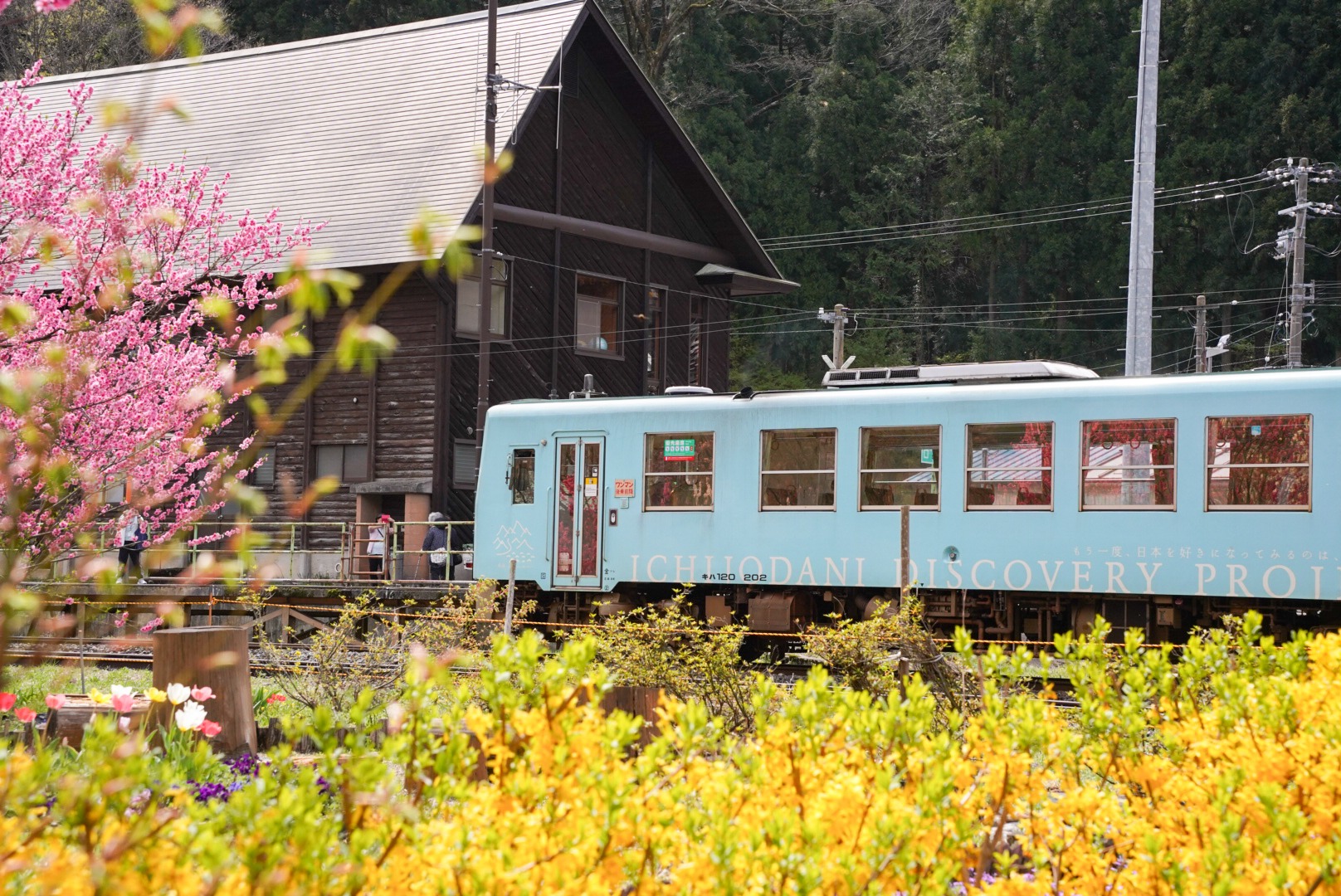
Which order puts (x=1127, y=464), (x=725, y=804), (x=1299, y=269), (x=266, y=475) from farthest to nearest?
(x=1299, y=269) → (x=266, y=475) → (x=1127, y=464) → (x=725, y=804)

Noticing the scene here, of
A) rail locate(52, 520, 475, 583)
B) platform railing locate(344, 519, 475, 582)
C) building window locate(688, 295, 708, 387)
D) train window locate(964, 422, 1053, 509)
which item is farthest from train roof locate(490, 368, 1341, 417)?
building window locate(688, 295, 708, 387)

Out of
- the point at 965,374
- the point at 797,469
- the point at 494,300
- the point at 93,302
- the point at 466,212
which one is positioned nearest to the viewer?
the point at 93,302

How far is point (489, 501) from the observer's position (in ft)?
66.7

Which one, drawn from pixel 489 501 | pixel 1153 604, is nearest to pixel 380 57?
pixel 489 501

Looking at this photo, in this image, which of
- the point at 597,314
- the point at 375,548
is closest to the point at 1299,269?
the point at 597,314

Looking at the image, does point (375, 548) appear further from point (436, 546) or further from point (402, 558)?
point (436, 546)

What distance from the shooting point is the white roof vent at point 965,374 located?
16.6m

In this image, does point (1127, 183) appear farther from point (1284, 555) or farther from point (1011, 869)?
point (1011, 869)

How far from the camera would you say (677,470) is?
61.3 ft

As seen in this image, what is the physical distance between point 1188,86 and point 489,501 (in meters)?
33.6

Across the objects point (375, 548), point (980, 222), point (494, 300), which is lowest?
point (375, 548)

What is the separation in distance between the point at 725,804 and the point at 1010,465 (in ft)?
42.6

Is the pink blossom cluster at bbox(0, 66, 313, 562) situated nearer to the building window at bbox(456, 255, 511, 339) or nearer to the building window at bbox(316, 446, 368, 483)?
the building window at bbox(316, 446, 368, 483)

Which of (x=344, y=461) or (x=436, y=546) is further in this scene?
(x=344, y=461)
